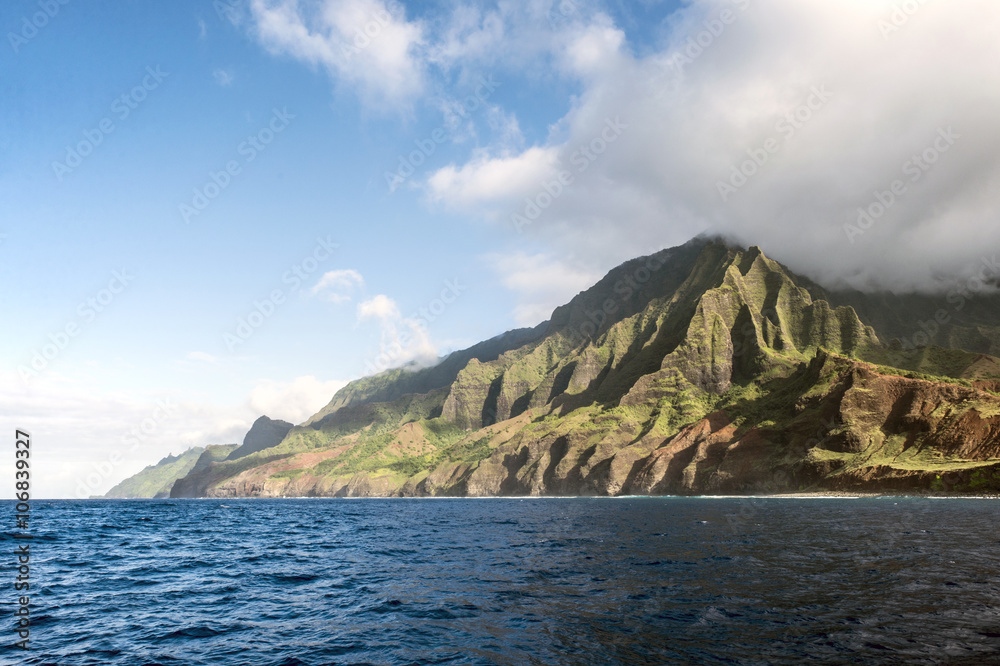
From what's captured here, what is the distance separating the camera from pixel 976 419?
159375mm

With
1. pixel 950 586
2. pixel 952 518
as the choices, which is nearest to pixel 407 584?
pixel 950 586

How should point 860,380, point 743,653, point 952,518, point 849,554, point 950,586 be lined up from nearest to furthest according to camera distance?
point 743,653 → point 950,586 → point 849,554 → point 952,518 → point 860,380

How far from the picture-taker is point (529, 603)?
83.9ft

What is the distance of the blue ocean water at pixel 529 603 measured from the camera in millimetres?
18391

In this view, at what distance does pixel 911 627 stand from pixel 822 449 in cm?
19981

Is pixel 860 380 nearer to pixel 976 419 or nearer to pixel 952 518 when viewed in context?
pixel 976 419

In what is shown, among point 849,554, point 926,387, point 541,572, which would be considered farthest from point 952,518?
point 926,387

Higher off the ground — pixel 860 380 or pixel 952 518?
pixel 860 380

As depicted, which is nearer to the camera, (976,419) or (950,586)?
(950,586)

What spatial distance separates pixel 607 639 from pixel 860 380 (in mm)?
217306

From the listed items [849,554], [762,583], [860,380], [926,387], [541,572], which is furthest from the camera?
[860,380]

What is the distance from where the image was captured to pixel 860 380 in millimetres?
194875

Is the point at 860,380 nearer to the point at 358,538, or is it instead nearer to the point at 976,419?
the point at 976,419

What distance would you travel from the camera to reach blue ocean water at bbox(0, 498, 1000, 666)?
60.3 feet
